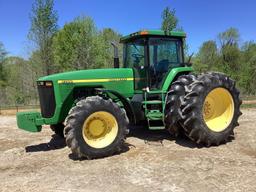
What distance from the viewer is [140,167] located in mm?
5652

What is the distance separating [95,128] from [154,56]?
7.73 feet

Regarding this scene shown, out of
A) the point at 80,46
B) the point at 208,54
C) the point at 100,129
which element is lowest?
the point at 100,129

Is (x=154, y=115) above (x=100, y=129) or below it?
above

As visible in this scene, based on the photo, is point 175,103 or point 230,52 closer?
point 175,103

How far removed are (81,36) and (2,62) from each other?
13.7 m

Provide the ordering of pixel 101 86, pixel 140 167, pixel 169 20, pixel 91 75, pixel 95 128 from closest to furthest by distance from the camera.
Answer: pixel 140 167
pixel 95 128
pixel 91 75
pixel 101 86
pixel 169 20

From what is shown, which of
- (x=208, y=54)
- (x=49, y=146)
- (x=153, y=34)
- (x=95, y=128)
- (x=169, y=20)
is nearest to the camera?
(x=95, y=128)

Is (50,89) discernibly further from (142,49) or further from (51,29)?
(51,29)

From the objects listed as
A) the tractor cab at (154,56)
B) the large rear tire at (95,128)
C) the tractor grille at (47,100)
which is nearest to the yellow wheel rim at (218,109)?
the tractor cab at (154,56)

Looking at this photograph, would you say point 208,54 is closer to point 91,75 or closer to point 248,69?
point 248,69

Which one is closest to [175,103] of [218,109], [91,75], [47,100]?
[218,109]

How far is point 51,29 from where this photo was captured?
24.2 meters

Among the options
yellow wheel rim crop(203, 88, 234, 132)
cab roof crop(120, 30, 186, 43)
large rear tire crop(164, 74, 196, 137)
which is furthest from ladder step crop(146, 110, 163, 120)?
cab roof crop(120, 30, 186, 43)

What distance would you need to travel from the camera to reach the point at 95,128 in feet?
21.4
